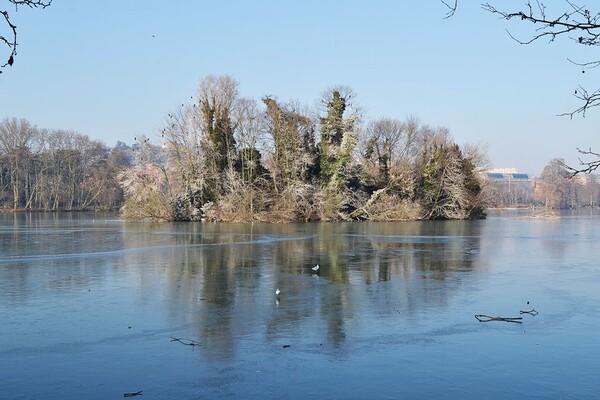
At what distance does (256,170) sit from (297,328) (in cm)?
4383

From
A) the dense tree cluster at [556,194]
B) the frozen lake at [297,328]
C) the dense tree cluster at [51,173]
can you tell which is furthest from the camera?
the dense tree cluster at [556,194]

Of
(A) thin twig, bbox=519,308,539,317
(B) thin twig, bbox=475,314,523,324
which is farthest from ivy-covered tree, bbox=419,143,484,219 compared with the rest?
(B) thin twig, bbox=475,314,523,324

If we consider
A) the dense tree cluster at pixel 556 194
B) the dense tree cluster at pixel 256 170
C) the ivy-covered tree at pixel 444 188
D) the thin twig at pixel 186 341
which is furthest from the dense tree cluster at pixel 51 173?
the thin twig at pixel 186 341

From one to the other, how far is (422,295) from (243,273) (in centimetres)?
598

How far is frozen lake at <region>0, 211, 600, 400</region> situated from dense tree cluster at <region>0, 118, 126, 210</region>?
2691 inches

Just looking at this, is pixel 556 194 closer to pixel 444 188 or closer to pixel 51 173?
pixel 444 188

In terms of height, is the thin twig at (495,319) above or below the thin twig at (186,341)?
above

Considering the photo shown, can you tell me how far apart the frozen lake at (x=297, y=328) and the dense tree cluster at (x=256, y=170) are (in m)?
31.2

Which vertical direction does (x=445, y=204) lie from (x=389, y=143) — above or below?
below

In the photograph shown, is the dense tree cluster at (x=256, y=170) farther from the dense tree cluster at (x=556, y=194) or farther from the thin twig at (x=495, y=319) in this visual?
the dense tree cluster at (x=556, y=194)

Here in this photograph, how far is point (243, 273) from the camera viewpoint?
60.4ft

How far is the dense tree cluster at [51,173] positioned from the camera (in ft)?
279

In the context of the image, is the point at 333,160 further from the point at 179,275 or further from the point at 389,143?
the point at 179,275

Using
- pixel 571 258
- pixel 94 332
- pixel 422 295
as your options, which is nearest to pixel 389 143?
pixel 571 258
